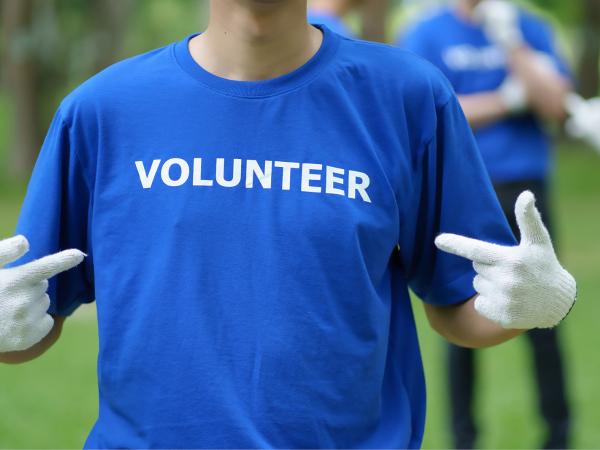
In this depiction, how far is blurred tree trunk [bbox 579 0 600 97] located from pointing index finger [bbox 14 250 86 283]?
19.3 metres

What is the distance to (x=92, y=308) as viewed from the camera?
922 cm

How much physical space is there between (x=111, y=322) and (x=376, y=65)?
0.68 m

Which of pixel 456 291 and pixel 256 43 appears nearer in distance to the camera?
pixel 256 43

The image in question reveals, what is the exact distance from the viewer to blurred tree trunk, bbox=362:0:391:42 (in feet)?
46.9

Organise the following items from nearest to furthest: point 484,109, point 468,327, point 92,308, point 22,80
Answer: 1. point 468,327
2. point 484,109
3. point 92,308
4. point 22,80

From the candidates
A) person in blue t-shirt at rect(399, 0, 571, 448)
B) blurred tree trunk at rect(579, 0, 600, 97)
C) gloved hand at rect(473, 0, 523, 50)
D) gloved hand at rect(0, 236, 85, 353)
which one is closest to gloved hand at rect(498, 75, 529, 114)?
person in blue t-shirt at rect(399, 0, 571, 448)

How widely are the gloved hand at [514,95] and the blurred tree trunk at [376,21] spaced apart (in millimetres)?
9571

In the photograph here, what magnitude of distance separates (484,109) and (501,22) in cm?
36

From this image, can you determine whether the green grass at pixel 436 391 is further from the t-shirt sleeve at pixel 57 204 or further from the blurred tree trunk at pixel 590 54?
the blurred tree trunk at pixel 590 54

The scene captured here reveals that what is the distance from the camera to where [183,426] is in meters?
1.95

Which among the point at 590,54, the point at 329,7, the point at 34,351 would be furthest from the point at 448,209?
the point at 590,54

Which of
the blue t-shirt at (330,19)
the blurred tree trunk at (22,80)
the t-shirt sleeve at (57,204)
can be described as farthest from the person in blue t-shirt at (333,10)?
the blurred tree trunk at (22,80)

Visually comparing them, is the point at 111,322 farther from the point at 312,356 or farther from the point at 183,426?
the point at 312,356

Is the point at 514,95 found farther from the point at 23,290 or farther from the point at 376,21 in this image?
the point at 376,21
